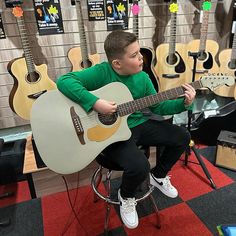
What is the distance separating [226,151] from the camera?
1.92 meters

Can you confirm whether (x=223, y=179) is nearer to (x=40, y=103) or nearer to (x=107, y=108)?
(x=107, y=108)

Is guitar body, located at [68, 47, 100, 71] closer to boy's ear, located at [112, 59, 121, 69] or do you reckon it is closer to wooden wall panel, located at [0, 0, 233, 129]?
wooden wall panel, located at [0, 0, 233, 129]

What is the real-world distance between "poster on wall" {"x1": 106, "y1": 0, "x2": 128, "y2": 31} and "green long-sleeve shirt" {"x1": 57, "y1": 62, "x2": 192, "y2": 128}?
98cm

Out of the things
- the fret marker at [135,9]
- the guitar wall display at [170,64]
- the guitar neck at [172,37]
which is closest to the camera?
the fret marker at [135,9]

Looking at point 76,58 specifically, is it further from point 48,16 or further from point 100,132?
point 100,132

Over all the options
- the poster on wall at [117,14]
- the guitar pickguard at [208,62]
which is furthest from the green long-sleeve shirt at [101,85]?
the guitar pickguard at [208,62]

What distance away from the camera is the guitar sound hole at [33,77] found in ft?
6.02

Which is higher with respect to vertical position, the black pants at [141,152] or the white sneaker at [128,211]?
the black pants at [141,152]

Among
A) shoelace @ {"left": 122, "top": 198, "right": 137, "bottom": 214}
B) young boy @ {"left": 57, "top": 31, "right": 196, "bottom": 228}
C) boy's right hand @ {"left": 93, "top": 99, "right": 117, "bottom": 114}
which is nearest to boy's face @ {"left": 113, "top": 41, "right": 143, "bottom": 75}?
young boy @ {"left": 57, "top": 31, "right": 196, "bottom": 228}

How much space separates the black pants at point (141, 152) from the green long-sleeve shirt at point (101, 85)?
8 centimetres

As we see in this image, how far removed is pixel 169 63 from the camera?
2.21 metres

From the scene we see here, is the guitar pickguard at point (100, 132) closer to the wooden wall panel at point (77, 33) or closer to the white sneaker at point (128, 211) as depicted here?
the white sneaker at point (128, 211)

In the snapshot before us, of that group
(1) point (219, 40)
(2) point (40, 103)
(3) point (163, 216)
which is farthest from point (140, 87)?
(1) point (219, 40)

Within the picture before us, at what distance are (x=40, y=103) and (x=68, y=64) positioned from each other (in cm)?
109
